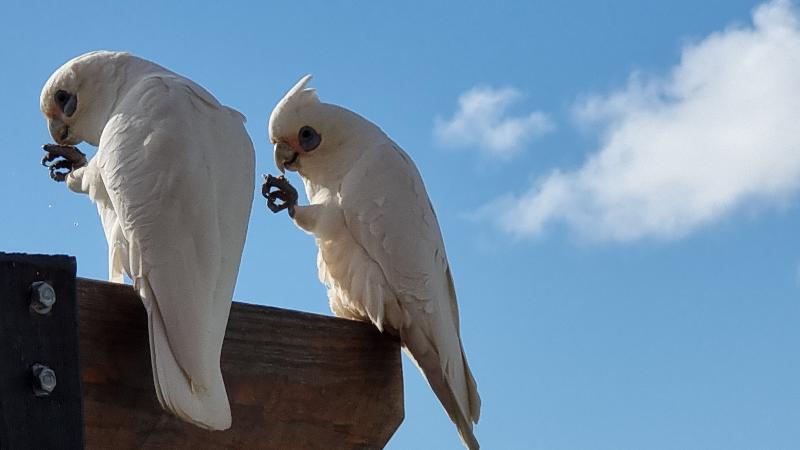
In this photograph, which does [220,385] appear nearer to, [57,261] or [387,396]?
[57,261]

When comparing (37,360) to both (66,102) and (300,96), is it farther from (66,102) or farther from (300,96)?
(300,96)

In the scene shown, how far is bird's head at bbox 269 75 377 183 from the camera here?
87.7 inches

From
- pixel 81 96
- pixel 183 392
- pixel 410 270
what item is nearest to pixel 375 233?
pixel 410 270

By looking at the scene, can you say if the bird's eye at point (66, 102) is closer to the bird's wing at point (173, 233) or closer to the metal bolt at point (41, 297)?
the bird's wing at point (173, 233)

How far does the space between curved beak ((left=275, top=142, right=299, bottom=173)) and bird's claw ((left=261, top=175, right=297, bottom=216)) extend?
5.4 inches

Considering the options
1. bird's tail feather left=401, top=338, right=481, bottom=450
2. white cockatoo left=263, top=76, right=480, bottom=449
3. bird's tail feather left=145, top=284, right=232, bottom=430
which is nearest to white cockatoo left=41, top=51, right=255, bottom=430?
bird's tail feather left=145, top=284, right=232, bottom=430

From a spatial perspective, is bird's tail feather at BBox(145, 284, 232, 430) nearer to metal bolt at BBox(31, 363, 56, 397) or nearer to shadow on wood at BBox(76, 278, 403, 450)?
shadow on wood at BBox(76, 278, 403, 450)

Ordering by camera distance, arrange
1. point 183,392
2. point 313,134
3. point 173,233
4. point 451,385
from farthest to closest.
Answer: point 313,134
point 451,385
point 173,233
point 183,392

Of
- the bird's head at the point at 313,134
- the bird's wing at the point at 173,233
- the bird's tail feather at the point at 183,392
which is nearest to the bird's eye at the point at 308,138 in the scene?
the bird's head at the point at 313,134

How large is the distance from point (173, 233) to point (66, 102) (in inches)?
23.2

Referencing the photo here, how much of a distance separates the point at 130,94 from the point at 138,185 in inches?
9.8

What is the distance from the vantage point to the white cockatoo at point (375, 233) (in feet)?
6.53

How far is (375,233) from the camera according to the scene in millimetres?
2047

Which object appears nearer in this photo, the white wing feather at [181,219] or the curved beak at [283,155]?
the white wing feather at [181,219]
